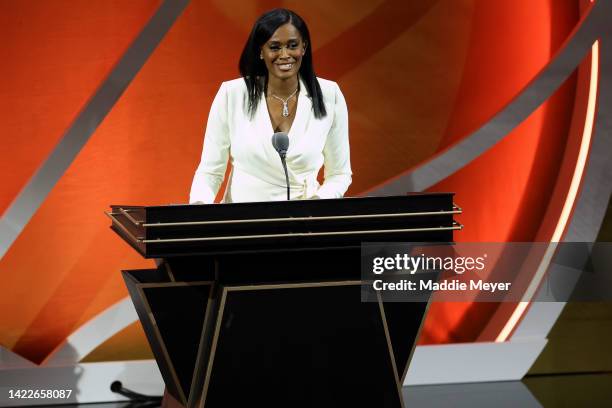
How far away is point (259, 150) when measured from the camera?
2797mm

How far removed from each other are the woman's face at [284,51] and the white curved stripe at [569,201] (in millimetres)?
1983

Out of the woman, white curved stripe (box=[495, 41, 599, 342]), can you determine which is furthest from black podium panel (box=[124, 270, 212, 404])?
white curved stripe (box=[495, 41, 599, 342])

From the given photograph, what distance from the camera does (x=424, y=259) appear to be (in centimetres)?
257

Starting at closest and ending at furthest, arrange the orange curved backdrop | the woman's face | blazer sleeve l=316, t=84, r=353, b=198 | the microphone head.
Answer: the microphone head → the woman's face → blazer sleeve l=316, t=84, r=353, b=198 → the orange curved backdrop

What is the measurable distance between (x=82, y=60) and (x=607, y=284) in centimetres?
267

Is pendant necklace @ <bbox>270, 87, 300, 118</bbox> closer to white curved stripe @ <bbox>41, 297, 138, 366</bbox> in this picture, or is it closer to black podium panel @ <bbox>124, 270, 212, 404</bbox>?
black podium panel @ <bbox>124, 270, 212, 404</bbox>

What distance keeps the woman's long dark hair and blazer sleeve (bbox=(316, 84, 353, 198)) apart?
3.6 inches

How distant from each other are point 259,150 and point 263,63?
0.29m

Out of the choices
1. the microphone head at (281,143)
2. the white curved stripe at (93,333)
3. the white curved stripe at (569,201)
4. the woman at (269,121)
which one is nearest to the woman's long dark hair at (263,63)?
the woman at (269,121)

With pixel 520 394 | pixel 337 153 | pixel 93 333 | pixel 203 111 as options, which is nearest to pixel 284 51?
pixel 337 153

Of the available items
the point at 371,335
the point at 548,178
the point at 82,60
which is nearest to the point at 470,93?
the point at 548,178

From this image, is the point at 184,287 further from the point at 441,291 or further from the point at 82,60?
the point at 441,291

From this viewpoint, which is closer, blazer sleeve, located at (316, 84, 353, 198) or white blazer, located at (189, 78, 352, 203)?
white blazer, located at (189, 78, 352, 203)

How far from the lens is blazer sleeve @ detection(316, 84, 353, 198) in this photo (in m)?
2.97
